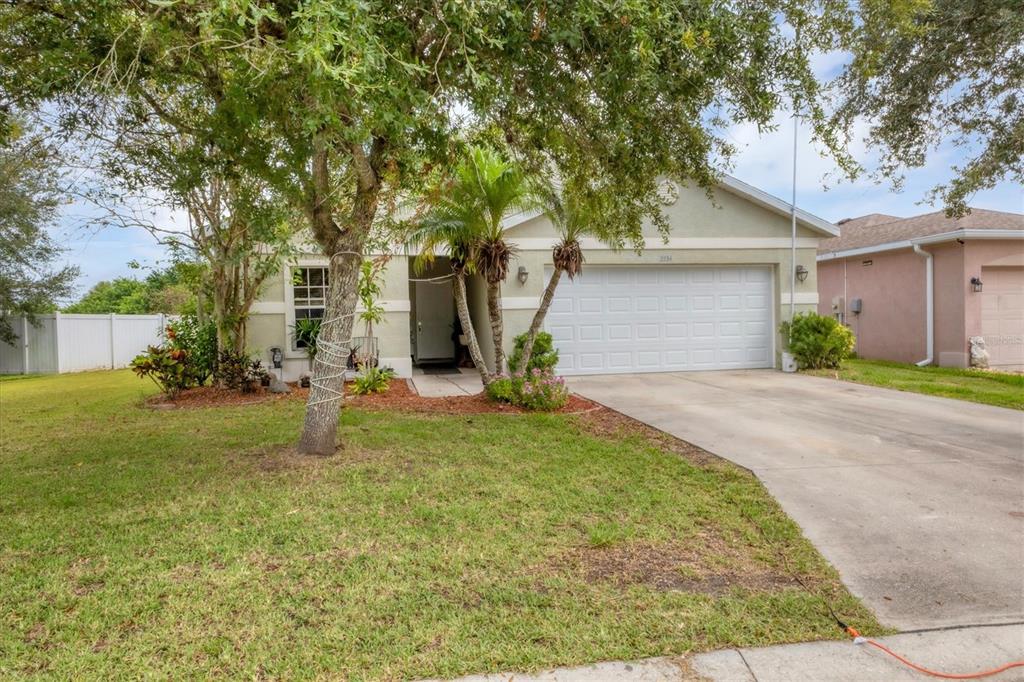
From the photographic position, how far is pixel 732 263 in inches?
496

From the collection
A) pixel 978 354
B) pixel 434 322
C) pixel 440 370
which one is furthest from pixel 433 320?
pixel 978 354

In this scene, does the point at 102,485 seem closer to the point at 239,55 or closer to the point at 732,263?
the point at 239,55

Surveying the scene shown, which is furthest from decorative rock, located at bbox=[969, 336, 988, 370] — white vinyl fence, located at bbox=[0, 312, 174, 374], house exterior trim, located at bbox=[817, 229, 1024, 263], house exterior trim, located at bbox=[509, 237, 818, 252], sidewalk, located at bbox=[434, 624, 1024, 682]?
white vinyl fence, located at bbox=[0, 312, 174, 374]

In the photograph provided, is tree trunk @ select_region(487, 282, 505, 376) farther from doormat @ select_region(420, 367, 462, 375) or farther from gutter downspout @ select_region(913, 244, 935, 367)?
gutter downspout @ select_region(913, 244, 935, 367)

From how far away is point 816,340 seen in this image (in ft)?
40.2

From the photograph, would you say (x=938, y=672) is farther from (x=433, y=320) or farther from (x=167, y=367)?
(x=433, y=320)

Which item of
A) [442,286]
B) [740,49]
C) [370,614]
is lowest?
[370,614]

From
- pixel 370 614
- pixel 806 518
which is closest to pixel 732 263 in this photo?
pixel 806 518

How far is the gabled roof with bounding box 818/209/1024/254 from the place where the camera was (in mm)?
13383

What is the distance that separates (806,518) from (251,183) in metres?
5.67

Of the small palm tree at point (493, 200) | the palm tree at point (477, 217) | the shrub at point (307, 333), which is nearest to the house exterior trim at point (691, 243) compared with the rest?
the small palm tree at point (493, 200)

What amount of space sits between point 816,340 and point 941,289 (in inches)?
160

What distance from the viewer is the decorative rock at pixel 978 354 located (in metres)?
13.2

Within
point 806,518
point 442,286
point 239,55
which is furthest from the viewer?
point 442,286
